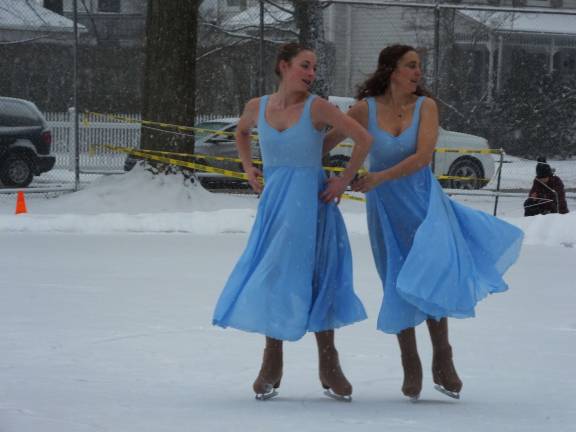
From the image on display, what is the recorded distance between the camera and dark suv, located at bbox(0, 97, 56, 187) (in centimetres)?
1741

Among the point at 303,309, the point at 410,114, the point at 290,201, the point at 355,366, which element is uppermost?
the point at 410,114

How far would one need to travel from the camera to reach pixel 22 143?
17953mm

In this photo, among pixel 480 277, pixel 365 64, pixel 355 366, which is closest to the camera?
pixel 480 277

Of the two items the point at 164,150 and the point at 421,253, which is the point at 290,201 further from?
the point at 164,150

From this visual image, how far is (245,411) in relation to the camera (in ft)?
17.1

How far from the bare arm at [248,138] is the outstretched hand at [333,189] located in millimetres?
293

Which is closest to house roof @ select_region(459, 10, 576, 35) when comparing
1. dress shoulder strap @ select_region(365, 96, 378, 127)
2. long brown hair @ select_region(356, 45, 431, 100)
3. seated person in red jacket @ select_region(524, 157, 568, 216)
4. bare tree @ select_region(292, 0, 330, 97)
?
bare tree @ select_region(292, 0, 330, 97)

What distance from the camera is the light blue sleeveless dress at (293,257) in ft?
17.4

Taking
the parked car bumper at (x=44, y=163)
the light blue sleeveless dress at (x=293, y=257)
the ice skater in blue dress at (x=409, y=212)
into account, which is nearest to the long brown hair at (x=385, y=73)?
the ice skater in blue dress at (x=409, y=212)

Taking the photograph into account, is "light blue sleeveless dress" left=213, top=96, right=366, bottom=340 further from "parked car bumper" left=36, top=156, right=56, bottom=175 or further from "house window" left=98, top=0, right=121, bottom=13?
"house window" left=98, top=0, right=121, bottom=13

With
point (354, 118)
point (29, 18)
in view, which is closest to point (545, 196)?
point (354, 118)

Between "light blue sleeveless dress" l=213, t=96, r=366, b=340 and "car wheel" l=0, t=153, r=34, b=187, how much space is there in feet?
40.3

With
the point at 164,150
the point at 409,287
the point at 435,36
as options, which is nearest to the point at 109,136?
the point at 164,150

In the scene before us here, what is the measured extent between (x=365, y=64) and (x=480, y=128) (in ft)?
5.76
